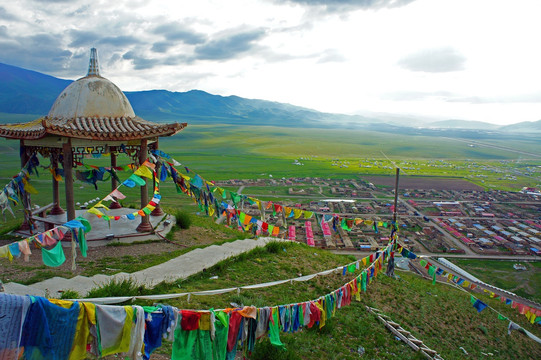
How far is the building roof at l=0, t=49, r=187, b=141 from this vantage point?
1184 centimetres

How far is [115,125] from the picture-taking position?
12375 millimetres

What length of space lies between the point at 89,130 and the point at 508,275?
28.7 metres

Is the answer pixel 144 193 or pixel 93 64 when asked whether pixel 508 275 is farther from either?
pixel 93 64

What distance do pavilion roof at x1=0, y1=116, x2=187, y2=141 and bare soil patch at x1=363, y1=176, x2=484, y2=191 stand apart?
185 ft

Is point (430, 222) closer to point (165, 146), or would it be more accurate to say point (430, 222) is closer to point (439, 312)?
point (439, 312)

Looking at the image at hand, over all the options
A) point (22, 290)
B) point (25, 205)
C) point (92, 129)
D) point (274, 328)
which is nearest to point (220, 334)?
point (274, 328)

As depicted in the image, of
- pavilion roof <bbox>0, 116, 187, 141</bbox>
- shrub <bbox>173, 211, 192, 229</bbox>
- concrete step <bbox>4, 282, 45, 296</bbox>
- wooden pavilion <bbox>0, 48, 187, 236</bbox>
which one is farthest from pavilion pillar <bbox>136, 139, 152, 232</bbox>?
concrete step <bbox>4, 282, 45, 296</bbox>

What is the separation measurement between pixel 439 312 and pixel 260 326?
29.1 ft

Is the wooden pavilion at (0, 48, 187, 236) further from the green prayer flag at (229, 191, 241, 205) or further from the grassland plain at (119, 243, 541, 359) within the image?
the grassland plain at (119, 243, 541, 359)

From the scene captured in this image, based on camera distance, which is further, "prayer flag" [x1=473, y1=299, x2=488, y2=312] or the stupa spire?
the stupa spire

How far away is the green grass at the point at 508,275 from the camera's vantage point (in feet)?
76.7

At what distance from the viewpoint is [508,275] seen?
85.1 feet

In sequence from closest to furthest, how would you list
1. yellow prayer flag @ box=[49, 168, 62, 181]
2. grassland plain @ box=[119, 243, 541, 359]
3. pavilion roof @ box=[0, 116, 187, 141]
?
1. grassland plain @ box=[119, 243, 541, 359]
2. pavilion roof @ box=[0, 116, 187, 141]
3. yellow prayer flag @ box=[49, 168, 62, 181]

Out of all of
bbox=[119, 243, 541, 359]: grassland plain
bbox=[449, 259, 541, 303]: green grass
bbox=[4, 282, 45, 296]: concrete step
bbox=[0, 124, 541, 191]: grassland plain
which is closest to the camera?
bbox=[4, 282, 45, 296]: concrete step
